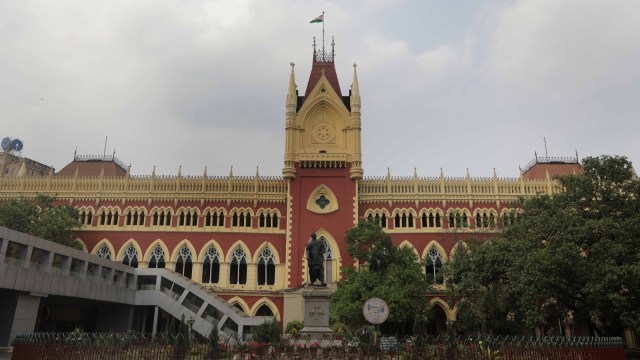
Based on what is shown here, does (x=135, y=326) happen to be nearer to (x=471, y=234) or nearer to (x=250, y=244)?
(x=250, y=244)

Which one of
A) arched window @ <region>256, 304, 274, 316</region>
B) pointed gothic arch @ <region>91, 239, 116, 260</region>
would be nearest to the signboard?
arched window @ <region>256, 304, 274, 316</region>

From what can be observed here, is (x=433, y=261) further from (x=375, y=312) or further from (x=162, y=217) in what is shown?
→ (x=162, y=217)

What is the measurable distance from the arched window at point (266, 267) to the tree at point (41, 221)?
14.0 metres

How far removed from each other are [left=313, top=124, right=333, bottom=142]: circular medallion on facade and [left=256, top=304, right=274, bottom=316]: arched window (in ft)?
46.1

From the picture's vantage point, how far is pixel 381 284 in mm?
31922

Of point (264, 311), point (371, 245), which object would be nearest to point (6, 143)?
point (264, 311)

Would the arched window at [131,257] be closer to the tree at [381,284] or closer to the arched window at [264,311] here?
the arched window at [264,311]

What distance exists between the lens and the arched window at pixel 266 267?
129 feet

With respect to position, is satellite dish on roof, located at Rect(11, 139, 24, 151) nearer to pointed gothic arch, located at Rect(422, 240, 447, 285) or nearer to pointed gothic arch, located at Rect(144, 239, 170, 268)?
pointed gothic arch, located at Rect(144, 239, 170, 268)

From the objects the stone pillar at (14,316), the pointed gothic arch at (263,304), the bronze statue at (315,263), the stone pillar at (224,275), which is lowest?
the stone pillar at (14,316)

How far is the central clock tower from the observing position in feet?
127

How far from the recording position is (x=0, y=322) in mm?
23688

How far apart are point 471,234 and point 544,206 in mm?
11373

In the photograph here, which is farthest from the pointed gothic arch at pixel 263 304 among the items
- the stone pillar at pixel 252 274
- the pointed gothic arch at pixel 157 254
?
the pointed gothic arch at pixel 157 254
